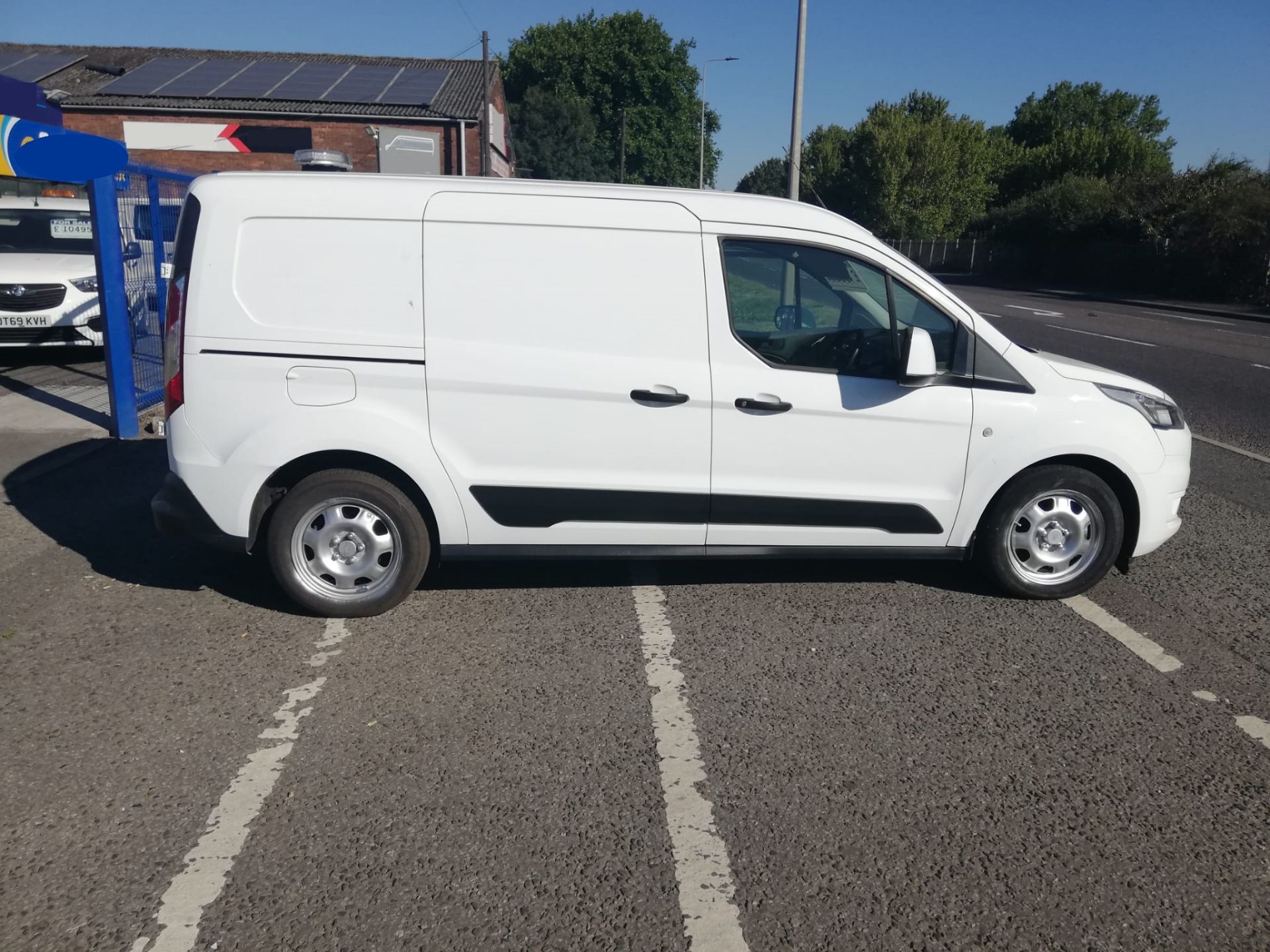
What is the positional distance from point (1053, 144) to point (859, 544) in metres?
77.9

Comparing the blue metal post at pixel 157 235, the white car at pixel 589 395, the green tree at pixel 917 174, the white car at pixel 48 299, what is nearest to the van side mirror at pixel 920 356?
the white car at pixel 589 395

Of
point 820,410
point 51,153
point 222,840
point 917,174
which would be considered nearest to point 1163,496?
point 820,410

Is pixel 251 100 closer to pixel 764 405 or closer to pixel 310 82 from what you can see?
pixel 310 82

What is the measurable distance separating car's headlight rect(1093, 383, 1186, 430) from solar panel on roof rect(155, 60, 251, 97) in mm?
35551

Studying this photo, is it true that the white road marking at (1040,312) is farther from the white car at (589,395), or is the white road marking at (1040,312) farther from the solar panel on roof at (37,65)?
the solar panel on roof at (37,65)

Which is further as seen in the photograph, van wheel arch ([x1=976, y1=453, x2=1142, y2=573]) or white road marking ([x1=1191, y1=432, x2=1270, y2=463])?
white road marking ([x1=1191, y1=432, x2=1270, y2=463])

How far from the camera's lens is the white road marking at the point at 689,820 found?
Result: 8.85 feet

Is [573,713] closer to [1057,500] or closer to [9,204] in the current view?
[1057,500]

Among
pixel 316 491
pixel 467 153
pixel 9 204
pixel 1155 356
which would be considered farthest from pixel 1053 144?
pixel 316 491

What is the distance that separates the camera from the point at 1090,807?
10.7ft

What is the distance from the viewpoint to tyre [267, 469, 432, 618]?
4.60 metres

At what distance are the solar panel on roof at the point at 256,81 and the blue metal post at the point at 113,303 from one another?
2848cm

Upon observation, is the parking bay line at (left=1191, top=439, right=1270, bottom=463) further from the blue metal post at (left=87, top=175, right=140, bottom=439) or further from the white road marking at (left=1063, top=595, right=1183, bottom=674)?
the blue metal post at (left=87, top=175, right=140, bottom=439)

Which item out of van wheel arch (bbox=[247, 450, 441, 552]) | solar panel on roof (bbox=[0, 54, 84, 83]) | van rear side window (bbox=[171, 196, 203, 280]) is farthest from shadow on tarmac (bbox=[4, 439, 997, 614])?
solar panel on roof (bbox=[0, 54, 84, 83])
